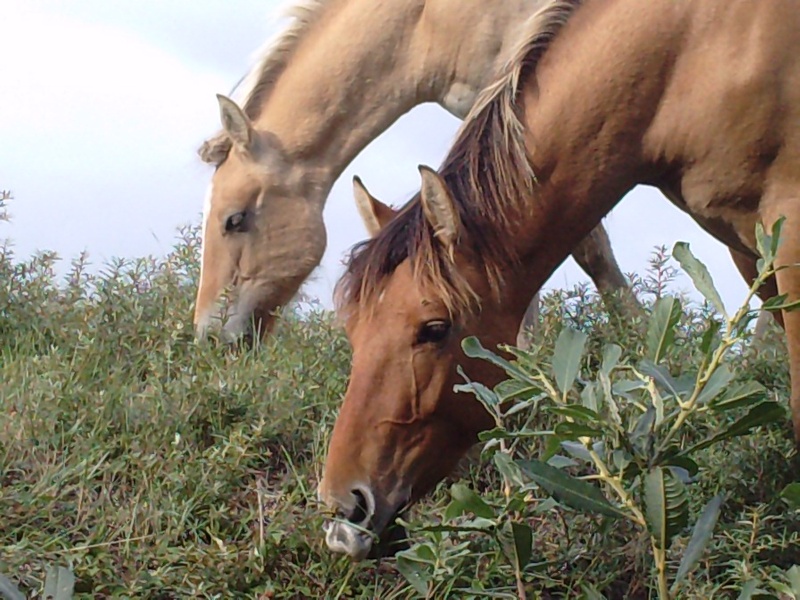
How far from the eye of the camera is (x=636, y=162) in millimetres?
3158

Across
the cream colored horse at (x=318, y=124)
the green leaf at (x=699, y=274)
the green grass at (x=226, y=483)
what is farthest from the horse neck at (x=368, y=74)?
the green leaf at (x=699, y=274)

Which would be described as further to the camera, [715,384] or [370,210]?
[370,210]

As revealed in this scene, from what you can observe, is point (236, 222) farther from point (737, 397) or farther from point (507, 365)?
point (737, 397)

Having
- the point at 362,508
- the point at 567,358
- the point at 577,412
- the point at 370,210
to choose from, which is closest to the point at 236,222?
the point at 370,210

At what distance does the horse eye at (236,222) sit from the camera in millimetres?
5262

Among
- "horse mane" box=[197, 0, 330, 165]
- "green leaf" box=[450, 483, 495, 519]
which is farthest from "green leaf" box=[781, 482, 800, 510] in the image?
"horse mane" box=[197, 0, 330, 165]

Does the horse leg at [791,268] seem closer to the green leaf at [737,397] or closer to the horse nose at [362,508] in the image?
the horse nose at [362,508]

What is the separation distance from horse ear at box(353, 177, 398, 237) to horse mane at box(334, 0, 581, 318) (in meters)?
0.25

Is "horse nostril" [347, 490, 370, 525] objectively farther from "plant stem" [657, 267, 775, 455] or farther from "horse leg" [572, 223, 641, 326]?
"horse leg" [572, 223, 641, 326]

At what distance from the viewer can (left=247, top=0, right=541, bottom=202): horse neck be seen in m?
5.10

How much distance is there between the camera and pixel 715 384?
1.42m

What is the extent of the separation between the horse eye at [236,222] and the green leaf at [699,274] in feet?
12.8

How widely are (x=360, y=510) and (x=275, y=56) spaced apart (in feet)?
11.4

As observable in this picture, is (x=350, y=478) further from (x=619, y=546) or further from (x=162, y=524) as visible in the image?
(x=619, y=546)
